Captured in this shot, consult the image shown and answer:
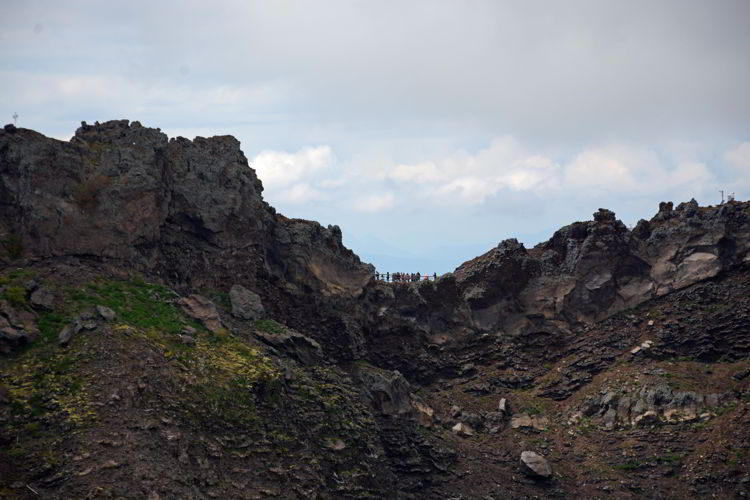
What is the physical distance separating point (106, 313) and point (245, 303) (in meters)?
13.3

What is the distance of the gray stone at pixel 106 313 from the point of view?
63.6 meters

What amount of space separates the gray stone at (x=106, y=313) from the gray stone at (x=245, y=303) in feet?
38.1

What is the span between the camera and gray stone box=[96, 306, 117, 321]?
63.6m

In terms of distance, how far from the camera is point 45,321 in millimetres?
62219

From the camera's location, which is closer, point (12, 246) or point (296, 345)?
point (12, 246)

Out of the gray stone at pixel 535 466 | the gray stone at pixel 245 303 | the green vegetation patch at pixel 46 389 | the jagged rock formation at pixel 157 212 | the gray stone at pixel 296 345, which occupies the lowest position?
the gray stone at pixel 535 466

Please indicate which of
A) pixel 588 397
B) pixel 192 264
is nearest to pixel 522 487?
pixel 588 397

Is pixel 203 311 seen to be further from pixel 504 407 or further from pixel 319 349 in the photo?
pixel 504 407

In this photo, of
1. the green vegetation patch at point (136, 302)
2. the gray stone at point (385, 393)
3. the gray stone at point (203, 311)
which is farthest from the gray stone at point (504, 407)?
the green vegetation patch at point (136, 302)

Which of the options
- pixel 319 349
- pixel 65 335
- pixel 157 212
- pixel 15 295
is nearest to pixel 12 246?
pixel 15 295

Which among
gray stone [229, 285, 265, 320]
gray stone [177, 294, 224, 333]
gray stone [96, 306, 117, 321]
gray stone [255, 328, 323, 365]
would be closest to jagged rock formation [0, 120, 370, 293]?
gray stone [229, 285, 265, 320]

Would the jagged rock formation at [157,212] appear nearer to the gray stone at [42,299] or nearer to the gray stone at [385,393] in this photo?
the gray stone at [42,299]

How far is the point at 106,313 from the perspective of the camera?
210ft

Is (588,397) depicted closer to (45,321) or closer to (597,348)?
(597,348)
